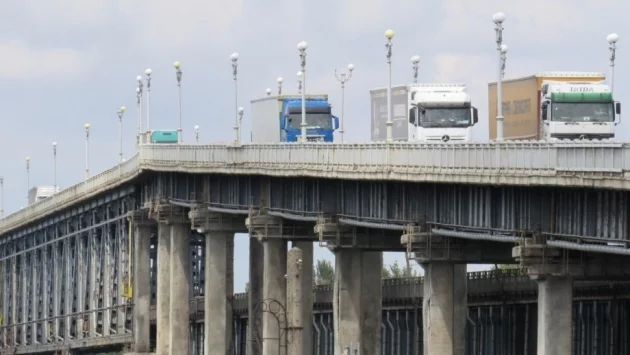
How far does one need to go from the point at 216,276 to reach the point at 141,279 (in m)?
26.2

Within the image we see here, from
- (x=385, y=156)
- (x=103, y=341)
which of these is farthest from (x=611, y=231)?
(x=103, y=341)

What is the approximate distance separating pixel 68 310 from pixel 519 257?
342ft

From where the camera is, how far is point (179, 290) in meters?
133

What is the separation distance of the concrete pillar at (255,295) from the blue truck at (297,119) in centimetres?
629

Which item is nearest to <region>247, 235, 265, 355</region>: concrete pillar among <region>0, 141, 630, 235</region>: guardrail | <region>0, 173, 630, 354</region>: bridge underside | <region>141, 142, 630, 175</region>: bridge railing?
A: <region>0, 173, 630, 354</region>: bridge underside

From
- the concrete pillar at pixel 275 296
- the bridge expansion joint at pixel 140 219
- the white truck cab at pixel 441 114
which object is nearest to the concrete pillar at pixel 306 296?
the concrete pillar at pixel 275 296

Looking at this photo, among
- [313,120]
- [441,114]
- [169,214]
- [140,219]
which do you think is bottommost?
[169,214]

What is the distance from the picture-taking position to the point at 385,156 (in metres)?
87.8

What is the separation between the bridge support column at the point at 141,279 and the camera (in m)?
146

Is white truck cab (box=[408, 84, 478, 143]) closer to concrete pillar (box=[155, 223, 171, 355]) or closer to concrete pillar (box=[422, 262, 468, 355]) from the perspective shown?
concrete pillar (box=[422, 262, 468, 355])

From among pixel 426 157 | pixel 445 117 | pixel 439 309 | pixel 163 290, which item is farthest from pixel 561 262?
pixel 163 290

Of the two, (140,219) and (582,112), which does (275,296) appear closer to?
(582,112)

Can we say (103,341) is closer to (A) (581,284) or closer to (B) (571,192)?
(A) (581,284)

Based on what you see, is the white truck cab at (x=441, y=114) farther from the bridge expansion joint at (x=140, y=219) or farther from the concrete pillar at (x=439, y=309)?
the bridge expansion joint at (x=140, y=219)
